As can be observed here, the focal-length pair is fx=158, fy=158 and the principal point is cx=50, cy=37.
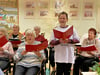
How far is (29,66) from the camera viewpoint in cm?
235

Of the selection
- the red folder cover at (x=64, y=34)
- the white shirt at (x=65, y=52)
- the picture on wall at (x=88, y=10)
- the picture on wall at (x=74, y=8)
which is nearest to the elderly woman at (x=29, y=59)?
the white shirt at (x=65, y=52)

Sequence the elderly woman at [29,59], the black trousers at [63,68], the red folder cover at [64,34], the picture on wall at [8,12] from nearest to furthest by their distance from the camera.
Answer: the red folder cover at [64,34] → the elderly woman at [29,59] → the black trousers at [63,68] → the picture on wall at [8,12]

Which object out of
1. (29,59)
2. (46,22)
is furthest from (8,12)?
(29,59)

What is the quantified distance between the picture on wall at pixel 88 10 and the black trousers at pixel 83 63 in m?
2.88

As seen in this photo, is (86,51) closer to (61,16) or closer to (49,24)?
(61,16)

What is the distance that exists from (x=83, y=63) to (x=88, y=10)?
3086mm

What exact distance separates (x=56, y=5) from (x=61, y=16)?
3082 mm

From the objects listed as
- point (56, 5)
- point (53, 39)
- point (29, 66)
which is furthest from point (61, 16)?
point (56, 5)

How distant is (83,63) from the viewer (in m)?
2.96

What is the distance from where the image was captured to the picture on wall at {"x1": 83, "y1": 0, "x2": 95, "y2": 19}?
557 cm

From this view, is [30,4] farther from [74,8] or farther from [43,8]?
[74,8]

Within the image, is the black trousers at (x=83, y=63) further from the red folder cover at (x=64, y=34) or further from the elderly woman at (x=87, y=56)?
the red folder cover at (x=64, y=34)

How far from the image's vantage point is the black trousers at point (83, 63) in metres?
2.87

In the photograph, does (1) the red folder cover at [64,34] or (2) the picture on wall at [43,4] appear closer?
(1) the red folder cover at [64,34]
